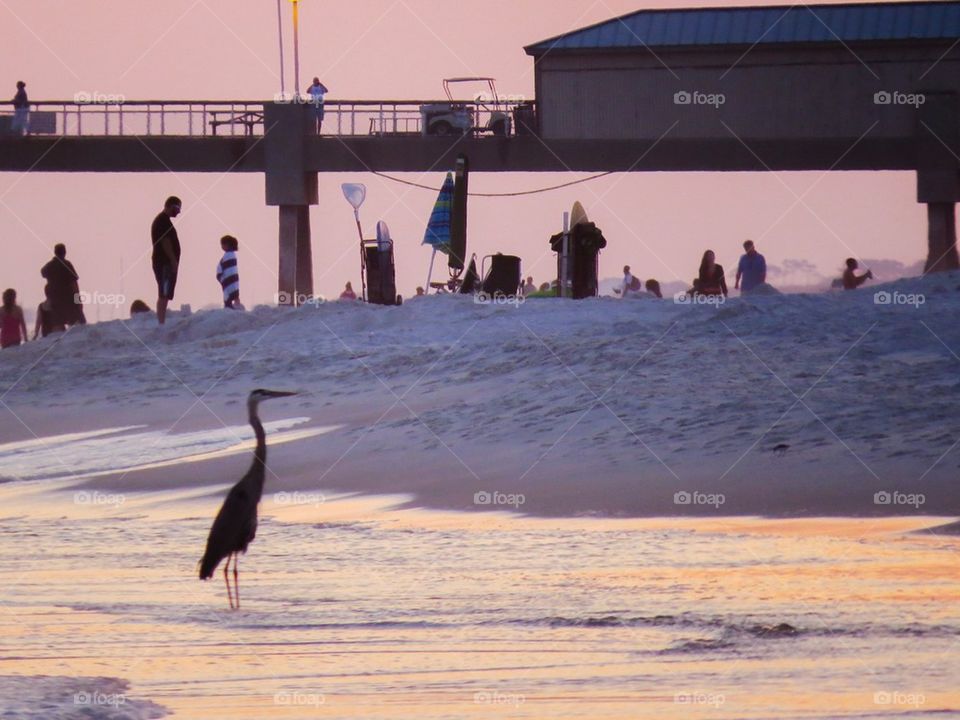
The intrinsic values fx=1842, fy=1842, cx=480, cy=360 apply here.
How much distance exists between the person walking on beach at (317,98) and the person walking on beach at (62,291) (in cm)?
1119

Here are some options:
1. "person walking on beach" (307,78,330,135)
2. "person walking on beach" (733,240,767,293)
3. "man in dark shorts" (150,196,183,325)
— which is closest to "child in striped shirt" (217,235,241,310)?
"man in dark shorts" (150,196,183,325)

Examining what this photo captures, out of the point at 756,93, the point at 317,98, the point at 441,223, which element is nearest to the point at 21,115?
the point at 317,98

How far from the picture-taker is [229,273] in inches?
1116

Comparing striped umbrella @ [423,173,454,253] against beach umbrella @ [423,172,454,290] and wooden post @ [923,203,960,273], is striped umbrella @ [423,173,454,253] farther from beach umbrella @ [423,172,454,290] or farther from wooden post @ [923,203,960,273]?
wooden post @ [923,203,960,273]

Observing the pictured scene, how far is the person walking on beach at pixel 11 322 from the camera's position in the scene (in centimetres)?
2750

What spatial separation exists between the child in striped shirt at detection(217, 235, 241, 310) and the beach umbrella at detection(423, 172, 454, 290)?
17.9ft

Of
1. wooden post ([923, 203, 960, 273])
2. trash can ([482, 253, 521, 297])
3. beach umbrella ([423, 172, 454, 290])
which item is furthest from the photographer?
wooden post ([923, 203, 960, 273])

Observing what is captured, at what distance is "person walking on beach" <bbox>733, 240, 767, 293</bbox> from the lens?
90.3ft

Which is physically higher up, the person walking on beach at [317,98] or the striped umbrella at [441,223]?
the person walking on beach at [317,98]

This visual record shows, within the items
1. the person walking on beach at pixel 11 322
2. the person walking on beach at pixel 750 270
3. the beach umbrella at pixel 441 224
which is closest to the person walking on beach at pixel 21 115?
the beach umbrella at pixel 441 224

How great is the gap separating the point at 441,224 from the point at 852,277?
360 inches

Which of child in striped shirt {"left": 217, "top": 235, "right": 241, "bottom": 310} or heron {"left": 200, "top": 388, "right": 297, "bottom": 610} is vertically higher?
child in striped shirt {"left": 217, "top": 235, "right": 241, "bottom": 310}

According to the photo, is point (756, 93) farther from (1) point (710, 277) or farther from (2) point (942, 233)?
(1) point (710, 277)

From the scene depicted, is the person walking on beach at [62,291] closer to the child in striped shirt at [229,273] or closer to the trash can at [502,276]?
the child in striped shirt at [229,273]
